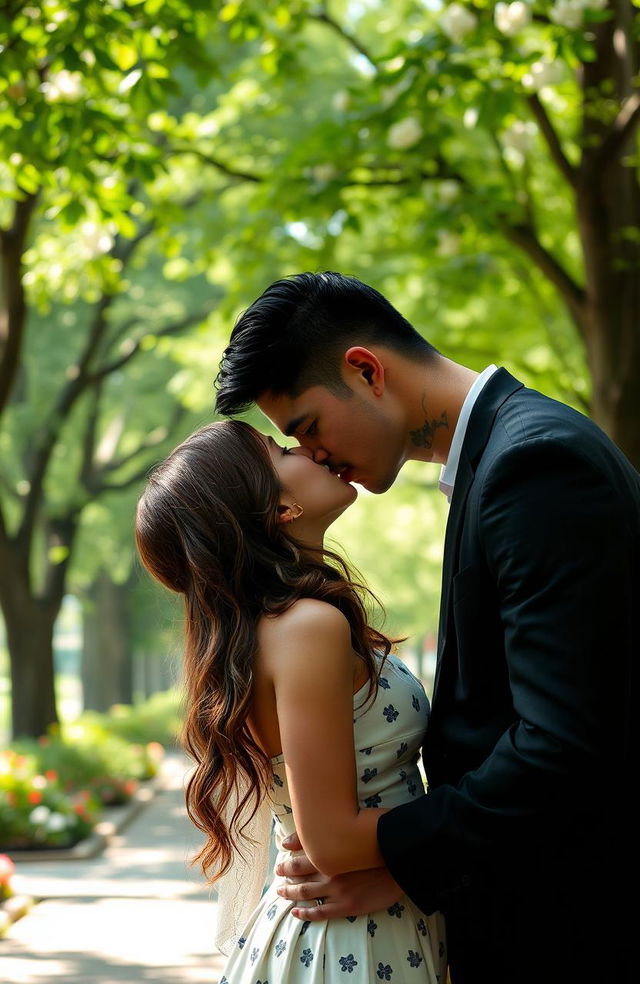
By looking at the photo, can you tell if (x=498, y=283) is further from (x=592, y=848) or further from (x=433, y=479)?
(x=433, y=479)

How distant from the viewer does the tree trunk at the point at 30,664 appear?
15477 mm

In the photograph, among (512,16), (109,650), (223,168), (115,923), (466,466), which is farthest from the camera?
(109,650)

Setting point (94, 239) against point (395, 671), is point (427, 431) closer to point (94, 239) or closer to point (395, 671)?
point (395, 671)

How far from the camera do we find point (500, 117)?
7.25 metres

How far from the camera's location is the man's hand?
2734 millimetres

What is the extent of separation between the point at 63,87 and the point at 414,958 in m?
5.22

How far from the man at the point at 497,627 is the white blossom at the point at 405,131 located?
5884 mm

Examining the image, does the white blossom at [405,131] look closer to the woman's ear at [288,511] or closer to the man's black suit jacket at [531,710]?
the woman's ear at [288,511]

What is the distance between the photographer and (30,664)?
626 inches

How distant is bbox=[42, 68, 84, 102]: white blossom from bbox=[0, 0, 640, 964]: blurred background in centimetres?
1

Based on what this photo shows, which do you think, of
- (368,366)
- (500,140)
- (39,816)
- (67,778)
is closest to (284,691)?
(368,366)

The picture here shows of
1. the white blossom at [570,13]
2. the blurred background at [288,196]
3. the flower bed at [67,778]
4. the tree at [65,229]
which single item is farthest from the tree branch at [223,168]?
the flower bed at [67,778]

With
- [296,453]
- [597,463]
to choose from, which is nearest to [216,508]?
[296,453]

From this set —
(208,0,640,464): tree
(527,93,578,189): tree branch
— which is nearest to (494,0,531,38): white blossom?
(208,0,640,464): tree
